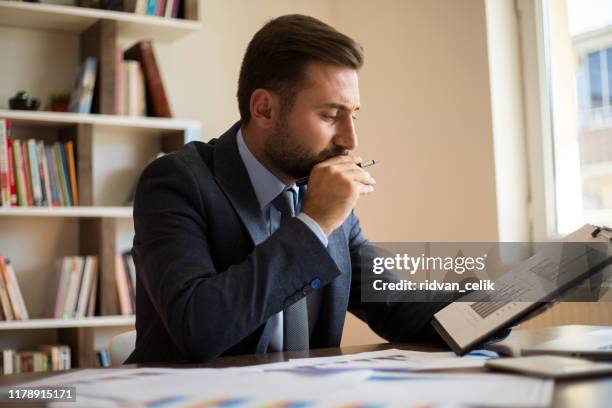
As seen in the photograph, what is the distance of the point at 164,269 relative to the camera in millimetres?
1269

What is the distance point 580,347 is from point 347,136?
2.01 ft

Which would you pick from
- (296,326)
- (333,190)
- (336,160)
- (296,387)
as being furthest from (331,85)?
(296,387)

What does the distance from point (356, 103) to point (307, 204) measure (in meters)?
0.31

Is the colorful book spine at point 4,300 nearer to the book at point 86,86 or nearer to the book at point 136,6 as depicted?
the book at point 86,86

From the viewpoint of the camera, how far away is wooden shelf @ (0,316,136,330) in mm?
2744

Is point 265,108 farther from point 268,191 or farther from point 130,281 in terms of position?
point 130,281

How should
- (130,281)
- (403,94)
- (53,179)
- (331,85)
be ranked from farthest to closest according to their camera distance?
1. (403,94)
2. (130,281)
3. (53,179)
4. (331,85)

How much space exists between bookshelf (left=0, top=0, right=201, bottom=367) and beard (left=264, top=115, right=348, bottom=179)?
1.53 metres

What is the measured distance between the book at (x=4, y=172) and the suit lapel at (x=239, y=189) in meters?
1.53

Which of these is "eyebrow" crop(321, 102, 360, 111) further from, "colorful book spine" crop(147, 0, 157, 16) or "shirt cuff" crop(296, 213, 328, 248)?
"colorful book spine" crop(147, 0, 157, 16)

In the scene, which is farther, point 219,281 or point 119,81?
point 119,81

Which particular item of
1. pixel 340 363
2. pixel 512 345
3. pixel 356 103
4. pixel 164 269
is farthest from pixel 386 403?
pixel 356 103

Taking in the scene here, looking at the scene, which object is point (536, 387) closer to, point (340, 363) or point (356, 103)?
point (340, 363)

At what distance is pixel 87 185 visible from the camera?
9.59 feet
